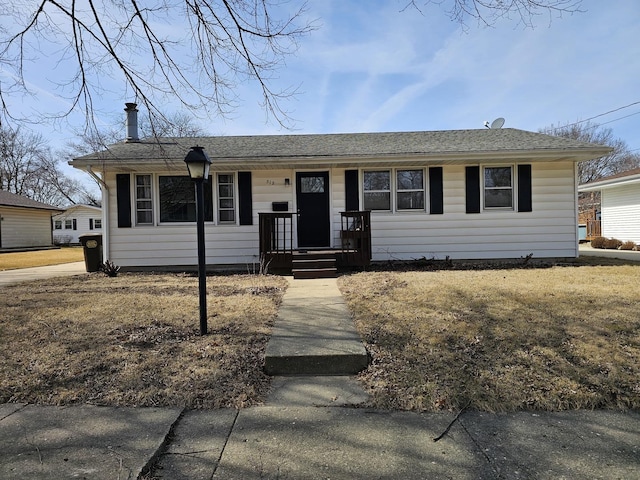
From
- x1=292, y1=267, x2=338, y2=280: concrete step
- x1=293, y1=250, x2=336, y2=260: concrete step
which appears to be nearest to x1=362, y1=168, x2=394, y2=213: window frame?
x1=293, y1=250, x2=336, y2=260: concrete step

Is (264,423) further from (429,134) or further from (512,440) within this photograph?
(429,134)

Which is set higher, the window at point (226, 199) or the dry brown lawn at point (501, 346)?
the window at point (226, 199)

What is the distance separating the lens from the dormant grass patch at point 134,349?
106 inches

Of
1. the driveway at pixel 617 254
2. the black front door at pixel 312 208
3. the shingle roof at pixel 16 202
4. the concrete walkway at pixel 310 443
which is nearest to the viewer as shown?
the concrete walkway at pixel 310 443

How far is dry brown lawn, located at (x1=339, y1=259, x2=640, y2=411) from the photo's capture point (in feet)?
8.54

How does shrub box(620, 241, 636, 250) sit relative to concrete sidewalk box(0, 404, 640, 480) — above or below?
above

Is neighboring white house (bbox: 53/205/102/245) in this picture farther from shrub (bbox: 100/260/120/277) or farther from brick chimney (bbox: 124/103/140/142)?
shrub (bbox: 100/260/120/277)

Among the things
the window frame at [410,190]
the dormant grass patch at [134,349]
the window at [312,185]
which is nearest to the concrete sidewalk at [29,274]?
the dormant grass patch at [134,349]

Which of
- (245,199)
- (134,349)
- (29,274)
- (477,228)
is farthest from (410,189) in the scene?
(29,274)

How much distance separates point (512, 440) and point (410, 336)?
1.52m

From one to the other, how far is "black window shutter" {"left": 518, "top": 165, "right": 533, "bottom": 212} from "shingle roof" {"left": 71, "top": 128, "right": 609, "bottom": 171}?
0.61 m

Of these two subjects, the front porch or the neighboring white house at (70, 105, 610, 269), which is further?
the neighboring white house at (70, 105, 610, 269)

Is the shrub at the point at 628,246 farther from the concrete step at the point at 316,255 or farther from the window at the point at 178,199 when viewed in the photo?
the window at the point at 178,199

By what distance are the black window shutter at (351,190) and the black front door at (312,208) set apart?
51 cm
